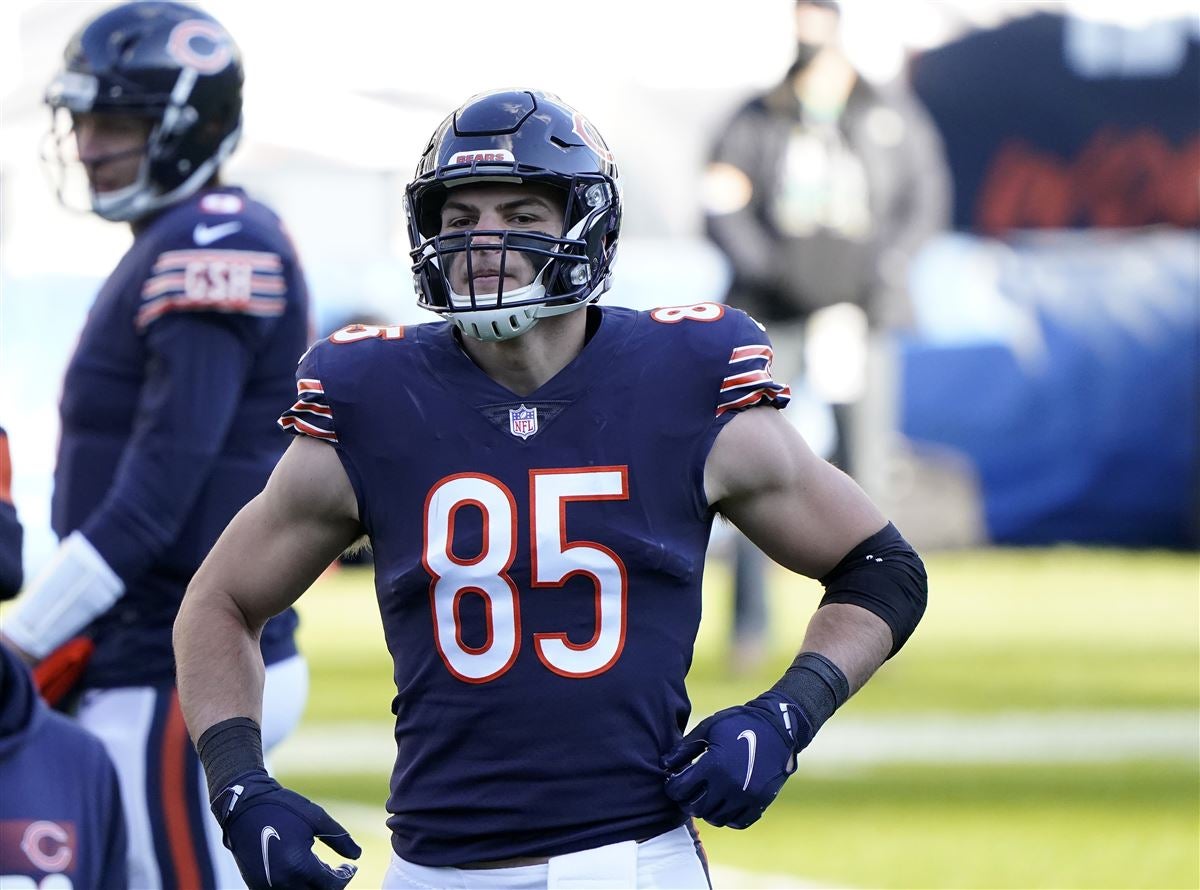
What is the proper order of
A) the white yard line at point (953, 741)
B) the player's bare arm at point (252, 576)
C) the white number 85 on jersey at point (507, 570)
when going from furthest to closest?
the white yard line at point (953, 741) → the player's bare arm at point (252, 576) → the white number 85 on jersey at point (507, 570)

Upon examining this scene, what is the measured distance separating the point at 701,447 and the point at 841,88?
783 centimetres

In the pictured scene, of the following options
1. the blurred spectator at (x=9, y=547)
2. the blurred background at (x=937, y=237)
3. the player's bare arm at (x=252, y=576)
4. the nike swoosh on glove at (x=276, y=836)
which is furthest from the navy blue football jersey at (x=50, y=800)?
the blurred background at (x=937, y=237)

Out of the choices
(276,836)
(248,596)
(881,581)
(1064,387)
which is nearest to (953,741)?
(881,581)

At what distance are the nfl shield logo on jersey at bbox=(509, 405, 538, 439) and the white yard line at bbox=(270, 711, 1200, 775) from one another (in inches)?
195

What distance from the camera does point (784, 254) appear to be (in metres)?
10.5

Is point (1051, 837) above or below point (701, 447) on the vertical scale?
below

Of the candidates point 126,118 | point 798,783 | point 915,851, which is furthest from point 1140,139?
point 126,118

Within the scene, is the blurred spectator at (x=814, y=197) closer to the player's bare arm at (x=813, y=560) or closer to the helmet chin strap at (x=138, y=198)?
the helmet chin strap at (x=138, y=198)

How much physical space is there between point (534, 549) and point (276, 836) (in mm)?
523

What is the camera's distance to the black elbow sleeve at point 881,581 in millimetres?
3113

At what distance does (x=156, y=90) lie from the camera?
4.26 m

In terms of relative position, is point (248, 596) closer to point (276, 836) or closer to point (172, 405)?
point (276, 836)

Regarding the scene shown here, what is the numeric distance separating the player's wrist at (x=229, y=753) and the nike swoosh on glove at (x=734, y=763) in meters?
0.59

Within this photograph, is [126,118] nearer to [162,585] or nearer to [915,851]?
[162,585]
